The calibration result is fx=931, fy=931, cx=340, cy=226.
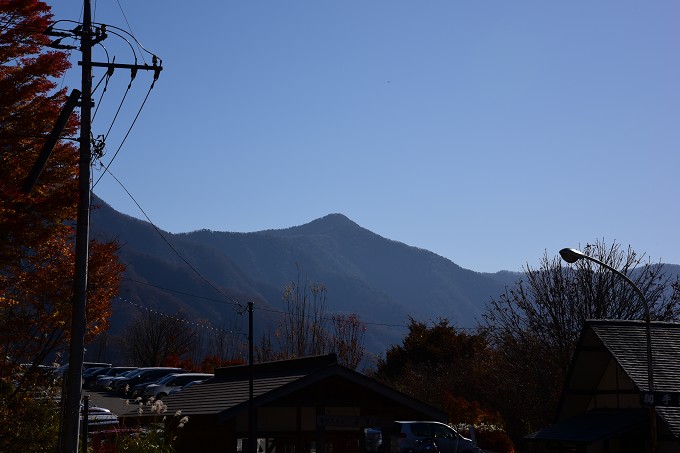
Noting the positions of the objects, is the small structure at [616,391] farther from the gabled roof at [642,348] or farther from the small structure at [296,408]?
the small structure at [296,408]

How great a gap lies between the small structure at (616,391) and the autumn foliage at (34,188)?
15107mm

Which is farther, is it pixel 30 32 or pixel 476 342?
pixel 476 342

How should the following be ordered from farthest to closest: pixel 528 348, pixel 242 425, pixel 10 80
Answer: pixel 528 348 < pixel 242 425 < pixel 10 80

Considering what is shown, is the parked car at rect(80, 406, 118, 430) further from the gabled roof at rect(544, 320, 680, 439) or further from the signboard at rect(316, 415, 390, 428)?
the gabled roof at rect(544, 320, 680, 439)

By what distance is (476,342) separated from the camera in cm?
6644

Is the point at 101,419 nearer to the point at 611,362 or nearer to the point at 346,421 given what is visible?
the point at 346,421

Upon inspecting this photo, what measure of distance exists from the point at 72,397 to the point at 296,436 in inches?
517

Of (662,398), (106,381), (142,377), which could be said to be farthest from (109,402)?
(662,398)

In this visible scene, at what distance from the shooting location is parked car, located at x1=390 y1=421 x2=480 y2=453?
36062 millimetres

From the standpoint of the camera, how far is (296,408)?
31.6 meters

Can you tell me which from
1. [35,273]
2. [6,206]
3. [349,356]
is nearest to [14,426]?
[35,273]

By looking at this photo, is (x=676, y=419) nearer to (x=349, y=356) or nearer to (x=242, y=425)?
(x=242, y=425)

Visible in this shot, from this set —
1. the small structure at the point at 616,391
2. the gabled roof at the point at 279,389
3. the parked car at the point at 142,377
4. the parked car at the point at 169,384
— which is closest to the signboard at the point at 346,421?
the gabled roof at the point at 279,389

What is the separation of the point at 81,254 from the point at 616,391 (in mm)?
17965
